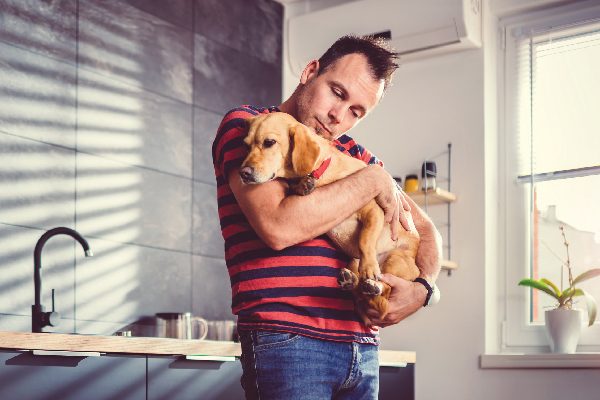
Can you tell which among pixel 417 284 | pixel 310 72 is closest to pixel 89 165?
pixel 310 72

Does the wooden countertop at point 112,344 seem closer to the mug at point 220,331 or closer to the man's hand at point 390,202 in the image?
the mug at point 220,331

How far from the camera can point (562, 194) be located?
3543 millimetres

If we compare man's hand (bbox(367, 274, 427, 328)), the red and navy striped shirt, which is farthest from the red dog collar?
man's hand (bbox(367, 274, 427, 328))

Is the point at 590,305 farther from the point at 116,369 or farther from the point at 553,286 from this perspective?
the point at 116,369

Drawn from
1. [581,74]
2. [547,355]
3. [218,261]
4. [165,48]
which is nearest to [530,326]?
[547,355]

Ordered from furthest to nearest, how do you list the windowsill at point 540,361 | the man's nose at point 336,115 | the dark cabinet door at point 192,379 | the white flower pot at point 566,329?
1. the white flower pot at point 566,329
2. the windowsill at point 540,361
3. the dark cabinet door at point 192,379
4. the man's nose at point 336,115

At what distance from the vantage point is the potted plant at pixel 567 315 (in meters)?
3.27

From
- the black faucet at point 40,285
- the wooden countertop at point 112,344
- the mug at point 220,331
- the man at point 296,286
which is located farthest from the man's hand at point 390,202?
the mug at point 220,331

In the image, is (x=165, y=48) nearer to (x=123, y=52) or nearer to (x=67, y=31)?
(x=123, y=52)

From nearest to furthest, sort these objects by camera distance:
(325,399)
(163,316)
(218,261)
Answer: (325,399), (163,316), (218,261)

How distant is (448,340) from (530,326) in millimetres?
357

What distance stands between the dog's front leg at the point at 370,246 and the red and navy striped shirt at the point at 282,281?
42mm

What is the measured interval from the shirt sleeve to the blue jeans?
0.93 ft

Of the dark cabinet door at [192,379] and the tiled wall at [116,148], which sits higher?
the tiled wall at [116,148]
